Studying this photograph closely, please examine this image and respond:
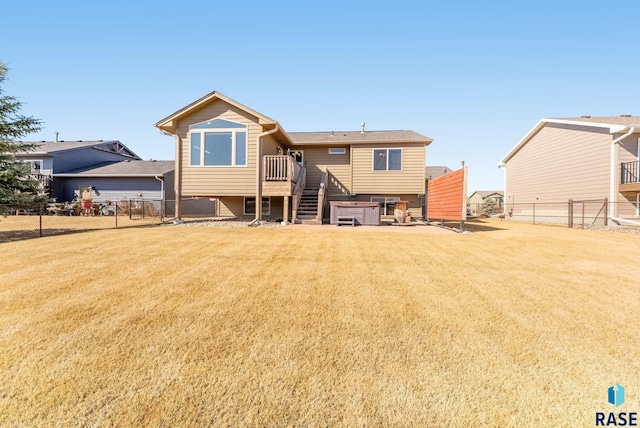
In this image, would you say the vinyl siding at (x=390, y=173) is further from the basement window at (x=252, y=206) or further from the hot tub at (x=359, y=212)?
the basement window at (x=252, y=206)

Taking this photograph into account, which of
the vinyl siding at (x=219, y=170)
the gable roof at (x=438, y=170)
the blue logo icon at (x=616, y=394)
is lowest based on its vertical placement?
the blue logo icon at (x=616, y=394)

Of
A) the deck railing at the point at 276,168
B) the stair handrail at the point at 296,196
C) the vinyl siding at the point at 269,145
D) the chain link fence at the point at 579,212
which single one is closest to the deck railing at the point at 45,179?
the vinyl siding at the point at 269,145

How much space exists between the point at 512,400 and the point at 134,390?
271 centimetres

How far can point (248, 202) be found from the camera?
56.0 ft

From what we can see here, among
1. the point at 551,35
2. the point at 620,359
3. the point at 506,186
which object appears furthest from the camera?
the point at 506,186

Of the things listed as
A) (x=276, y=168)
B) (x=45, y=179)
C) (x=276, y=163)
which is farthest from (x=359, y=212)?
(x=45, y=179)

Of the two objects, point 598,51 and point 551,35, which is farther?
point 598,51

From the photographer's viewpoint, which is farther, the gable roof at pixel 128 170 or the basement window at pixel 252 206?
the gable roof at pixel 128 170

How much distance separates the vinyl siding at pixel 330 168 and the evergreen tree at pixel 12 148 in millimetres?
11967

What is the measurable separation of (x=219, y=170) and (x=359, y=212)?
672 cm

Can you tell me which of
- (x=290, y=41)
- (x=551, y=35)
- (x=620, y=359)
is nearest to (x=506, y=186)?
(x=551, y=35)

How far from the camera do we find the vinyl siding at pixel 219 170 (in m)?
12.2

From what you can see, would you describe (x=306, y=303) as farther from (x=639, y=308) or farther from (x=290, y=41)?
(x=290, y=41)

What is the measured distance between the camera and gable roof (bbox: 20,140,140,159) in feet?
71.3
